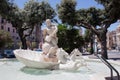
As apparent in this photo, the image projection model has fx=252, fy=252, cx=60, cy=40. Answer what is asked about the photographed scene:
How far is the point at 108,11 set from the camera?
2894 cm

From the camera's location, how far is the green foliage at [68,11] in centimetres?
2980

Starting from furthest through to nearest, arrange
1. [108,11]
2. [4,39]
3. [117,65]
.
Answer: [4,39] < [108,11] < [117,65]

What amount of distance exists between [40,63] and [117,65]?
5003 millimetres

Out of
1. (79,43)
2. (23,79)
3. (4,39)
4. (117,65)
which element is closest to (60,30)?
(79,43)

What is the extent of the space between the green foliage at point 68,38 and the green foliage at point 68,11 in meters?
9.38

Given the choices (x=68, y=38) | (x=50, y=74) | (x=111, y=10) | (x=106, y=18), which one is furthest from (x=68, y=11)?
(x=50, y=74)

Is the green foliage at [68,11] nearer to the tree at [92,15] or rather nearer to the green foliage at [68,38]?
the tree at [92,15]

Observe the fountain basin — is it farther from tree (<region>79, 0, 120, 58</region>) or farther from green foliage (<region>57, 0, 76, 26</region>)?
green foliage (<region>57, 0, 76, 26</region>)

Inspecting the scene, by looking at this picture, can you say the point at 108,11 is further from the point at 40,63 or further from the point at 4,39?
the point at 4,39

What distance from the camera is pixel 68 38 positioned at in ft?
131

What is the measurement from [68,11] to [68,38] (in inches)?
415

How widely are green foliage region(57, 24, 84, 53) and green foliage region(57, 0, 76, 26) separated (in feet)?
30.8

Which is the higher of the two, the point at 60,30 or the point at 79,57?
the point at 60,30

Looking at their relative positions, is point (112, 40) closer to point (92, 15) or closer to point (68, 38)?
point (68, 38)
